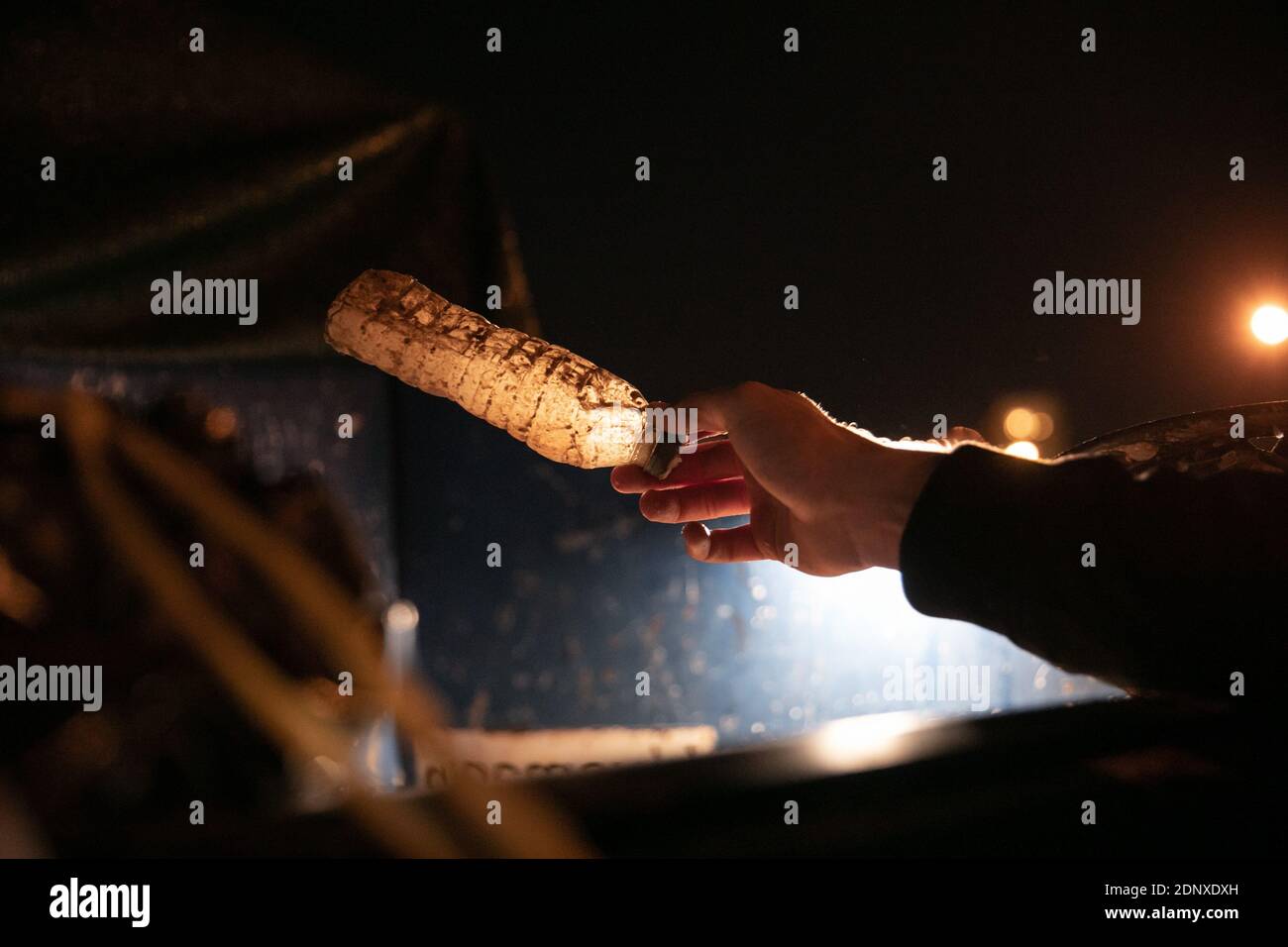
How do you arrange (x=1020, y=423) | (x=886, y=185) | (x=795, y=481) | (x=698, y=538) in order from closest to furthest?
(x=795, y=481)
(x=698, y=538)
(x=886, y=185)
(x=1020, y=423)

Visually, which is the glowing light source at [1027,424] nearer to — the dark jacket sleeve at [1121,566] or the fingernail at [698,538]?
the fingernail at [698,538]

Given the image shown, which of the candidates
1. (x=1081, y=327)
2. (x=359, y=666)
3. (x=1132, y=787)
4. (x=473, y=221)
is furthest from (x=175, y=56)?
(x=1081, y=327)

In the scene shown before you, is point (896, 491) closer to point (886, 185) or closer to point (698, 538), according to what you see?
point (698, 538)

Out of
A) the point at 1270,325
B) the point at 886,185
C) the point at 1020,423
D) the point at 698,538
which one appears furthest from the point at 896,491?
the point at 1270,325

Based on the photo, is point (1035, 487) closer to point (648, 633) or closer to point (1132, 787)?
point (1132, 787)

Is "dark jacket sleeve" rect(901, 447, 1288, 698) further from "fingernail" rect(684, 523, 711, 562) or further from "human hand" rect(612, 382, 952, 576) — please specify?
"fingernail" rect(684, 523, 711, 562)

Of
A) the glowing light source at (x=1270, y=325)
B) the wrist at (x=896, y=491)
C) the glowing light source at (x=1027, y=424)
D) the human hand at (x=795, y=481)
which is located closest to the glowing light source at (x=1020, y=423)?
the glowing light source at (x=1027, y=424)

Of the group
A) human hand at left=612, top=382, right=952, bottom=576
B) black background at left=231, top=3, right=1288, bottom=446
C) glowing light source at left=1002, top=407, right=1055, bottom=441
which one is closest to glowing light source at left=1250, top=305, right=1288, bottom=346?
black background at left=231, top=3, right=1288, bottom=446
